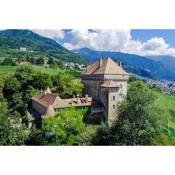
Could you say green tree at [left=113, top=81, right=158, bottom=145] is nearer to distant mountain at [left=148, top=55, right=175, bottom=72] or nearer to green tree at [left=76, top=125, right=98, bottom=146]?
green tree at [left=76, top=125, right=98, bottom=146]

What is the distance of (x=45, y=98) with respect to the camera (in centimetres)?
689

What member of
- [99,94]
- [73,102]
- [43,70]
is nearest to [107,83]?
[99,94]

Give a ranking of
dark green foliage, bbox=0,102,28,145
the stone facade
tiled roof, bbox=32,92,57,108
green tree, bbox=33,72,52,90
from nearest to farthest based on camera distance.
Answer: dark green foliage, bbox=0,102,28,145 < tiled roof, bbox=32,92,57,108 < the stone facade < green tree, bbox=33,72,52,90

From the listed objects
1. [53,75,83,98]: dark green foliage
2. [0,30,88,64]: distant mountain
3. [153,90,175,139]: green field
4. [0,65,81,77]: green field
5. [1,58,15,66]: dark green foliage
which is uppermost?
[0,30,88,64]: distant mountain

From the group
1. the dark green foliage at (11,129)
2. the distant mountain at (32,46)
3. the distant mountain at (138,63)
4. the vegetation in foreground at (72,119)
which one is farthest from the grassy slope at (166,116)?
the dark green foliage at (11,129)

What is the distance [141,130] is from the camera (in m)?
6.79

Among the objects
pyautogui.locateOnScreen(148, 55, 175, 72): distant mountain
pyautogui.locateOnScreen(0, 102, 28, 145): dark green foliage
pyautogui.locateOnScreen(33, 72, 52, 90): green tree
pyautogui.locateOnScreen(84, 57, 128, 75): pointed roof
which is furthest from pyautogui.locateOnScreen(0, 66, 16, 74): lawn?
pyautogui.locateOnScreen(148, 55, 175, 72): distant mountain

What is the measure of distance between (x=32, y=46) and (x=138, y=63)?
1.78 m

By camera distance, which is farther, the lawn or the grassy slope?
the lawn

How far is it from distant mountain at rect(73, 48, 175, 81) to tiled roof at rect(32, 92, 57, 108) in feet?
2.74

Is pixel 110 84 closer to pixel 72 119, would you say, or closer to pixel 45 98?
pixel 72 119

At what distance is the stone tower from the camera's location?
22.9 ft

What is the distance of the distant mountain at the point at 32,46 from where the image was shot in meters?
7.10
